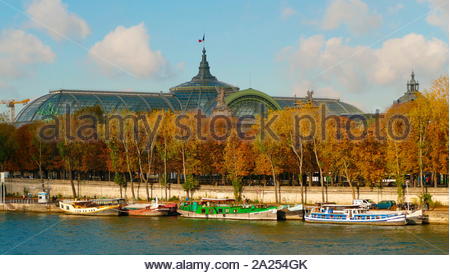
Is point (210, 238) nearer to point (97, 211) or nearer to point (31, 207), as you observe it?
point (97, 211)

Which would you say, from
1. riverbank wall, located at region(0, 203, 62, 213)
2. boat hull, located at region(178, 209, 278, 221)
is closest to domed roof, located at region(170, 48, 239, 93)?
riverbank wall, located at region(0, 203, 62, 213)

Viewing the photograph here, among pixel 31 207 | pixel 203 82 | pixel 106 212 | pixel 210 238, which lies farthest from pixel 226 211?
pixel 203 82

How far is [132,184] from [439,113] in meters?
41.6

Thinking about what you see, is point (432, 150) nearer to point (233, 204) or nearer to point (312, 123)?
point (312, 123)

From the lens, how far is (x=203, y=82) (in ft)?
619

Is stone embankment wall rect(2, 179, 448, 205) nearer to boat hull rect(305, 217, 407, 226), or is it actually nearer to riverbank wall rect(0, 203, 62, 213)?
boat hull rect(305, 217, 407, 226)

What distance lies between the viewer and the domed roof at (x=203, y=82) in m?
186

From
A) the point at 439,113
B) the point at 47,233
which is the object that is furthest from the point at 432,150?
the point at 47,233

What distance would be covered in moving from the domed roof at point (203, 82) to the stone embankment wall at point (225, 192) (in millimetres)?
73680

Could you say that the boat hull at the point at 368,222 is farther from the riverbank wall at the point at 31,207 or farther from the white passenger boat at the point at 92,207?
the riverbank wall at the point at 31,207

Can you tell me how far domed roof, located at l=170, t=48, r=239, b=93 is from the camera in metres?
186

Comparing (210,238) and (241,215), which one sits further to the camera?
(241,215)

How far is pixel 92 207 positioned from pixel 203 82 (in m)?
99.4

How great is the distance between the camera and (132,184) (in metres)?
102
